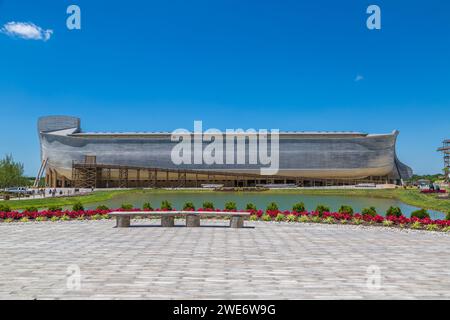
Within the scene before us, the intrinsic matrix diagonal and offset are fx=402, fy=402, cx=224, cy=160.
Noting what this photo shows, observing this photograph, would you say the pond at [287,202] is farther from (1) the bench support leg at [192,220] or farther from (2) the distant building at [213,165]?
(2) the distant building at [213,165]

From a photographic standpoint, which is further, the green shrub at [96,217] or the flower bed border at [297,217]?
the green shrub at [96,217]

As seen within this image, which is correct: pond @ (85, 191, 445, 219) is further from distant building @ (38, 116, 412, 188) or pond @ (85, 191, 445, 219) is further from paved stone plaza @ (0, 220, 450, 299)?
distant building @ (38, 116, 412, 188)

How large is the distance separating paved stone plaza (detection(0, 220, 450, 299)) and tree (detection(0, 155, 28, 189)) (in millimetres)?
78683

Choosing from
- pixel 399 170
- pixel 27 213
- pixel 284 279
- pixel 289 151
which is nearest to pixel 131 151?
pixel 289 151

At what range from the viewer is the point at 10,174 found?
3423 inches

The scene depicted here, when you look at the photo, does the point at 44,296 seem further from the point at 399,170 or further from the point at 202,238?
the point at 399,170

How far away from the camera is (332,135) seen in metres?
109

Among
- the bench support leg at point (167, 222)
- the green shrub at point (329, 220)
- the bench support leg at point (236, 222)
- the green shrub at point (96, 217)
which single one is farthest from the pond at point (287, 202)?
the bench support leg at point (236, 222)

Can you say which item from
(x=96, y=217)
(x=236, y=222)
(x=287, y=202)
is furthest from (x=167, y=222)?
(x=287, y=202)

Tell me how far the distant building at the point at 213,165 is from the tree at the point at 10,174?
47.4ft

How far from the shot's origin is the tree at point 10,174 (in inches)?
3374

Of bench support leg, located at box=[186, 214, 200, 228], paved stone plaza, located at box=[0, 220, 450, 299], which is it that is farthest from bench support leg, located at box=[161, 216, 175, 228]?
paved stone plaza, located at box=[0, 220, 450, 299]

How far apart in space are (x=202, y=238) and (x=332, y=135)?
99897mm

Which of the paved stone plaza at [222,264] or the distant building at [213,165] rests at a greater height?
the distant building at [213,165]
